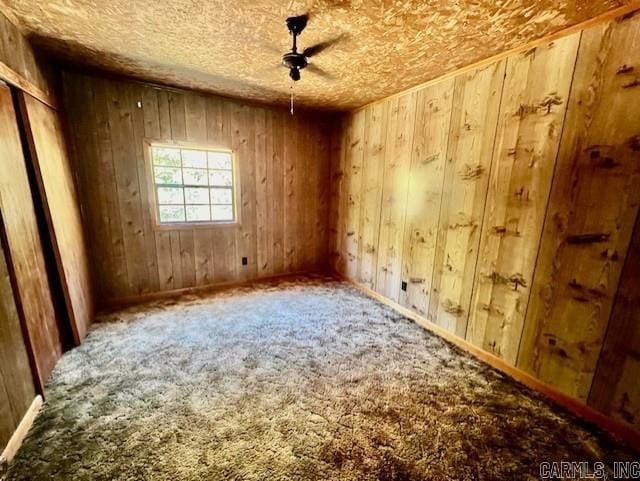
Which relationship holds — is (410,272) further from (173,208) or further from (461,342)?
(173,208)

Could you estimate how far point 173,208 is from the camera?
11.0ft

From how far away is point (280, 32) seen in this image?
→ 6.07ft

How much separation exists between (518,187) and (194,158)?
346 cm

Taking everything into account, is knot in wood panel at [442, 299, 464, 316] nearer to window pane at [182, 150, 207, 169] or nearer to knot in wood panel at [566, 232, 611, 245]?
knot in wood panel at [566, 232, 611, 245]

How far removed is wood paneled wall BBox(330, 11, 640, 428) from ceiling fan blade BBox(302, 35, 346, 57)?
3.81ft

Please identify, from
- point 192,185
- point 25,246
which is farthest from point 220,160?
point 25,246

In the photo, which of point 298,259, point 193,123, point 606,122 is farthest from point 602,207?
point 193,123

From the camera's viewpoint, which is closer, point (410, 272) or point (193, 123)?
point (410, 272)

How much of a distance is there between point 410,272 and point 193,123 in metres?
3.15

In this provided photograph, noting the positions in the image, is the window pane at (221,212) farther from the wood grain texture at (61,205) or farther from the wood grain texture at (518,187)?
the wood grain texture at (518,187)

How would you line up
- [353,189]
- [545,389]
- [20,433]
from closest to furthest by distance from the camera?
[20,433] → [545,389] → [353,189]

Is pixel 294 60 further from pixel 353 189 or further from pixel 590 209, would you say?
pixel 590 209

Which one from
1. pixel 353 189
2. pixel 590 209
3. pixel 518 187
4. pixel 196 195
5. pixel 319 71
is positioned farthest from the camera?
pixel 353 189

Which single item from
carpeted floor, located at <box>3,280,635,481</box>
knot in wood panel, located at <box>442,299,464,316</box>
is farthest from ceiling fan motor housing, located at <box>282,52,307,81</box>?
knot in wood panel, located at <box>442,299,464,316</box>
